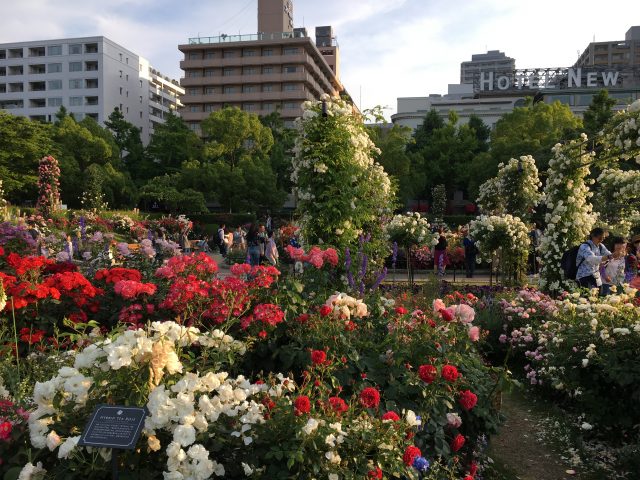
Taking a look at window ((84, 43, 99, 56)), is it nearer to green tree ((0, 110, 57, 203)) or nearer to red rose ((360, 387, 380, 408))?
green tree ((0, 110, 57, 203))

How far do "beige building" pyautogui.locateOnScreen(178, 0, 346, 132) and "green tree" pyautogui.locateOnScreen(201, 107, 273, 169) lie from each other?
2320cm

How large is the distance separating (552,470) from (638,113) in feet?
17.1

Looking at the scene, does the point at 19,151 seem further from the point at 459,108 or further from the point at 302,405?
the point at 459,108

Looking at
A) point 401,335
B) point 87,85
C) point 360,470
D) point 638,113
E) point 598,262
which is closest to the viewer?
point 360,470

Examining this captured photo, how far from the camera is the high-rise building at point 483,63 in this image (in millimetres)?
168250

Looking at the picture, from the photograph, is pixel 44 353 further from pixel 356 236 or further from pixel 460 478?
pixel 356 236

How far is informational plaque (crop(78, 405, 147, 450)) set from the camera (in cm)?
223

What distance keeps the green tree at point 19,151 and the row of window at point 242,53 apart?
35.4 metres

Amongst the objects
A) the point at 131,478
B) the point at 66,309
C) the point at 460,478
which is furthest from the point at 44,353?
the point at 460,478

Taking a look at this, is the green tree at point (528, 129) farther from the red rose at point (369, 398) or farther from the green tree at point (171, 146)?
the red rose at point (369, 398)

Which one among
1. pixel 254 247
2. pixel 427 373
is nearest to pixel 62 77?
pixel 254 247

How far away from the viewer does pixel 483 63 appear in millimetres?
172500

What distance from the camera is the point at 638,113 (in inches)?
281

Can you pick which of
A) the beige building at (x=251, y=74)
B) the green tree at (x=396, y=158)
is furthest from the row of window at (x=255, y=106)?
the green tree at (x=396, y=158)
